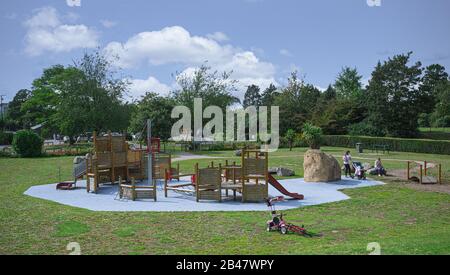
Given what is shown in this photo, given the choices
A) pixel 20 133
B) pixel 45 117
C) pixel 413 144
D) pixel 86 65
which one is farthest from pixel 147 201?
pixel 45 117

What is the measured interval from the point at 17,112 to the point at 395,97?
70.5 m

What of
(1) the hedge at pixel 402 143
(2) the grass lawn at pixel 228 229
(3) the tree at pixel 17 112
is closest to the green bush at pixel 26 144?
(2) the grass lawn at pixel 228 229

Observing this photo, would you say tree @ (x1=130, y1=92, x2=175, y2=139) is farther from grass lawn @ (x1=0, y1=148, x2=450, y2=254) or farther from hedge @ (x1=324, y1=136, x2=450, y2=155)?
grass lawn @ (x1=0, y1=148, x2=450, y2=254)

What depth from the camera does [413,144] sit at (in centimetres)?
4047

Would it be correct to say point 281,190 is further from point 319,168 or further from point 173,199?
point 319,168

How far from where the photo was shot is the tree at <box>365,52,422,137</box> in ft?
169

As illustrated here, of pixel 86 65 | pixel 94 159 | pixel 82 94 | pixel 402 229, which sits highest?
pixel 86 65

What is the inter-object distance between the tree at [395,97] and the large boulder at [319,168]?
3347 centimetres

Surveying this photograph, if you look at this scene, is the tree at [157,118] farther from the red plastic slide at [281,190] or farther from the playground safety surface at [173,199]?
the red plastic slide at [281,190]

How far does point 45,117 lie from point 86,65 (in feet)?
56.0

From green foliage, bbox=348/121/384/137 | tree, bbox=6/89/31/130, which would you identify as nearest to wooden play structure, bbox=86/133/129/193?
green foliage, bbox=348/121/384/137

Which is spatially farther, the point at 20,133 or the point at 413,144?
the point at 413,144
